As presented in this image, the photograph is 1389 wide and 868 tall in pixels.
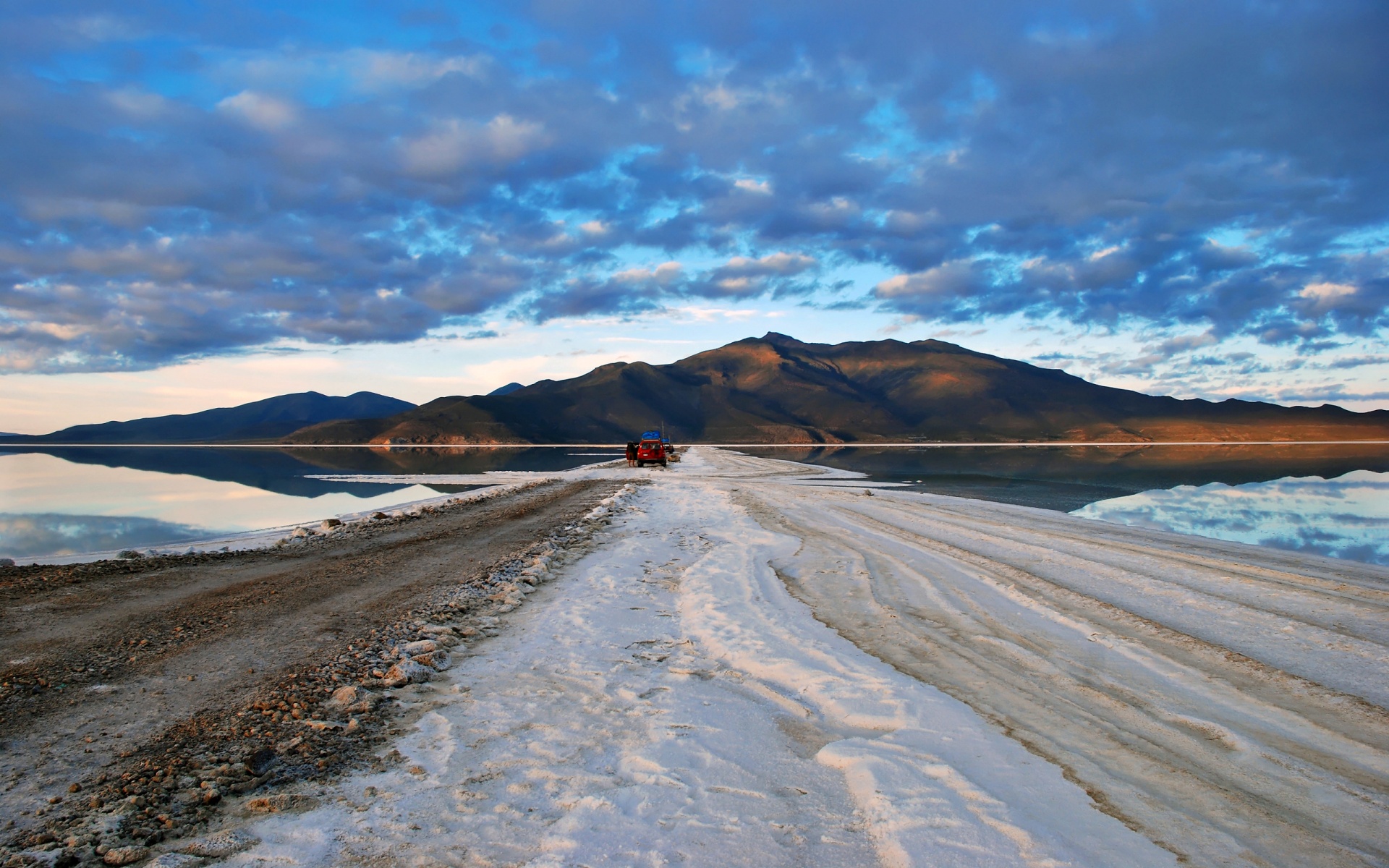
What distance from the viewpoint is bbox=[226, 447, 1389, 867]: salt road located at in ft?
12.2

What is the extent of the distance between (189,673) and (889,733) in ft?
19.6

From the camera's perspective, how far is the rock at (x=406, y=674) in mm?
5992

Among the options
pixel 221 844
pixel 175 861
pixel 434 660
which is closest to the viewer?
pixel 175 861

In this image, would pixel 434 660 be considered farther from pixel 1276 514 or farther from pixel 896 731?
pixel 1276 514

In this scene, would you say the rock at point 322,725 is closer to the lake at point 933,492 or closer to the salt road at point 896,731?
the salt road at point 896,731

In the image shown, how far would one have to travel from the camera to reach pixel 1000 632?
7.91 metres

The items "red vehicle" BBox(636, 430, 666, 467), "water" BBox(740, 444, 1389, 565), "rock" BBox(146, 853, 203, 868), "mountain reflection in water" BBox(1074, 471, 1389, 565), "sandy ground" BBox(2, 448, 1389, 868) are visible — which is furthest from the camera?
"red vehicle" BBox(636, 430, 666, 467)

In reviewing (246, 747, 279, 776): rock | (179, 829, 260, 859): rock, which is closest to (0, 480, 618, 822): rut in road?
(246, 747, 279, 776): rock

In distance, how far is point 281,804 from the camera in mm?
3969

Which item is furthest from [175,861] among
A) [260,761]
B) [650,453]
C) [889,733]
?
[650,453]

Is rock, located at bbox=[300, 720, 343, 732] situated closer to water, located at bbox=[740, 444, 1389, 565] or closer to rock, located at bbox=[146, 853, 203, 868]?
rock, located at bbox=[146, 853, 203, 868]

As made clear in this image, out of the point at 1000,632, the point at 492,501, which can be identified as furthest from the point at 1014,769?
the point at 492,501

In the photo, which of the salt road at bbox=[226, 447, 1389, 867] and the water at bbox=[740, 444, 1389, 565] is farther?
the water at bbox=[740, 444, 1389, 565]

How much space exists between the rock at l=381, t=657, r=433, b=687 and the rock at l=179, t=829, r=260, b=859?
89.9 inches
